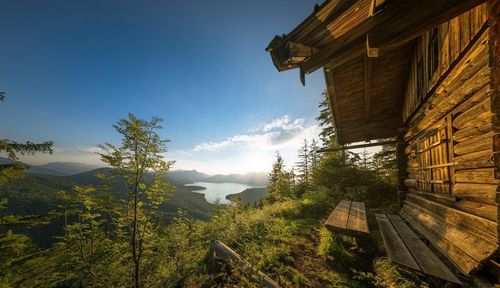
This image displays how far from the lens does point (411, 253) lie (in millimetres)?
2777

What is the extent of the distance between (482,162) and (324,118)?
1362cm

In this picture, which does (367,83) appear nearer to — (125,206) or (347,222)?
(347,222)

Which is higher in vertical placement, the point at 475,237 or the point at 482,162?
the point at 482,162

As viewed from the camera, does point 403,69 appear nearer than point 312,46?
No

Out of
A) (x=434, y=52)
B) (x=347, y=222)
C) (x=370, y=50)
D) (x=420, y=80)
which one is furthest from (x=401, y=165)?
(x=370, y=50)

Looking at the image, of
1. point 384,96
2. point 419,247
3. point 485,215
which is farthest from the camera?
point 384,96

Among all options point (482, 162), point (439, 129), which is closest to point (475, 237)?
point (482, 162)

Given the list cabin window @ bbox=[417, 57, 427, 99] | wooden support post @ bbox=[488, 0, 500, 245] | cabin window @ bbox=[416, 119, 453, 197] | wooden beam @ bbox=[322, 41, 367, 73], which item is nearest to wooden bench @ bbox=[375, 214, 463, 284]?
cabin window @ bbox=[416, 119, 453, 197]

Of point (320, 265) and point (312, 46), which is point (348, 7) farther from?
point (320, 265)

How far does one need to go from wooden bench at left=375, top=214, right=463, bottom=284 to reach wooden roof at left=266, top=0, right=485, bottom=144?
9.11 ft

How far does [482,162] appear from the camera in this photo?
8.14 feet

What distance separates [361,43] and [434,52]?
121 inches

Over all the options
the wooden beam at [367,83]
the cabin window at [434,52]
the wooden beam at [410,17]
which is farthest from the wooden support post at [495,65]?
the cabin window at [434,52]

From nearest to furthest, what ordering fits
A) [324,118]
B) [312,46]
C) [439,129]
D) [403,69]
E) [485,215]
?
[485,215], [312,46], [439,129], [403,69], [324,118]
